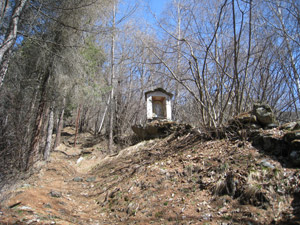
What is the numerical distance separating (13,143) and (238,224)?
4984 mm

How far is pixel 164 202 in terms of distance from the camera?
3.77m

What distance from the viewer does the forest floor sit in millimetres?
2930

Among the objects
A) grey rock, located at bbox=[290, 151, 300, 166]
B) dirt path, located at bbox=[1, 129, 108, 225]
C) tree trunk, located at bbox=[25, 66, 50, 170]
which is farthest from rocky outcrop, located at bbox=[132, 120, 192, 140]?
grey rock, located at bbox=[290, 151, 300, 166]

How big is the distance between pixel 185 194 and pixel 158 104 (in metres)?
5.80

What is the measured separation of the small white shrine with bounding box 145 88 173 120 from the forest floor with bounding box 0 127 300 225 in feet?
9.33

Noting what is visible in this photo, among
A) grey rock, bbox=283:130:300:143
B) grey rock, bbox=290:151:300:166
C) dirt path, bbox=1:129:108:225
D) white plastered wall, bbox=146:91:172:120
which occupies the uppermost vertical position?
white plastered wall, bbox=146:91:172:120

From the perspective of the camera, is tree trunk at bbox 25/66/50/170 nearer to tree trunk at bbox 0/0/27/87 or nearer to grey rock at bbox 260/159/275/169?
tree trunk at bbox 0/0/27/87

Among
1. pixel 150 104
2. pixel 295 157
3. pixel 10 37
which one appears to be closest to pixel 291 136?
pixel 295 157

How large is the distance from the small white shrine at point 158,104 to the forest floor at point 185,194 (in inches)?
112

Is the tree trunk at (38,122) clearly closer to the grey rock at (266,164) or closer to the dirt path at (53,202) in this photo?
the dirt path at (53,202)

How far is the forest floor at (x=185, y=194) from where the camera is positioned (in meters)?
2.93

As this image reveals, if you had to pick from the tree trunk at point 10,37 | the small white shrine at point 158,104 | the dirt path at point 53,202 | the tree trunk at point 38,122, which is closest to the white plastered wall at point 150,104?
the small white shrine at point 158,104

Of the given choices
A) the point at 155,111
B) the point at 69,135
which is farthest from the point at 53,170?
the point at 69,135

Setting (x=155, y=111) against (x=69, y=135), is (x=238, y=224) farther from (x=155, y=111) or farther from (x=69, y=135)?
(x=69, y=135)
